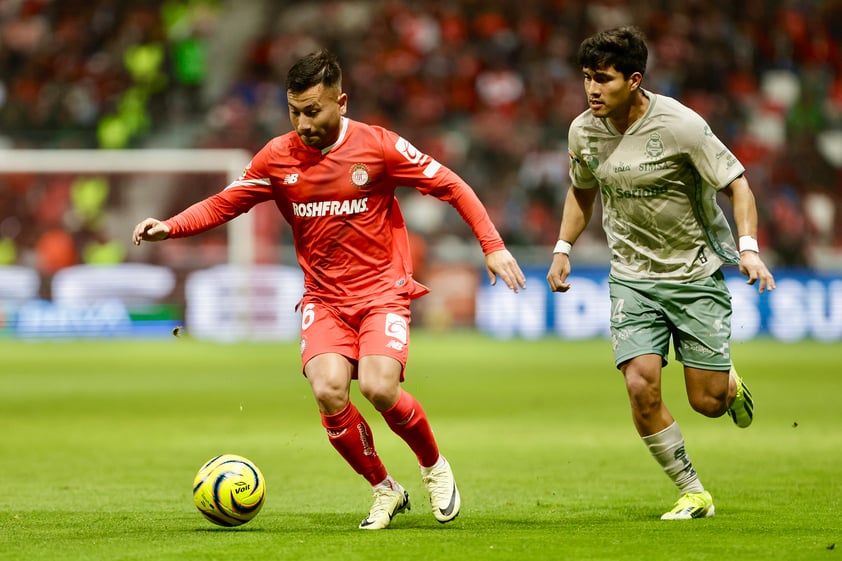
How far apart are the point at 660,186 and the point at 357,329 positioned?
1.72m

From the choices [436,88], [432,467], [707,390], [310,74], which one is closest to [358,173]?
[310,74]

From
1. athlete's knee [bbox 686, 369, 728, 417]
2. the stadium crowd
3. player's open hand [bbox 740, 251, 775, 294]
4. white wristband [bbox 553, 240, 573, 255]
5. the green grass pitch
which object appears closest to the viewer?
the green grass pitch

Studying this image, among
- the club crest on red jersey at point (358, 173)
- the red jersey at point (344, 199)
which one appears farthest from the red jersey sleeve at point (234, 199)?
the club crest on red jersey at point (358, 173)

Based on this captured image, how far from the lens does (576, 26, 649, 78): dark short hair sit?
687cm

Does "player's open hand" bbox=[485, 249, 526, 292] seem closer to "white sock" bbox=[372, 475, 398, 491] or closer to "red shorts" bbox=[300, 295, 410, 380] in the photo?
"red shorts" bbox=[300, 295, 410, 380]

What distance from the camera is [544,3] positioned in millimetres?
28203

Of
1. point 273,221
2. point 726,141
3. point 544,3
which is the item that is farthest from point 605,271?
point 544,3

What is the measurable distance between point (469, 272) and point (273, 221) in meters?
3.58

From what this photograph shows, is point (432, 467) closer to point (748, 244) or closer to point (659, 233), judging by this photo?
point (659, 233)

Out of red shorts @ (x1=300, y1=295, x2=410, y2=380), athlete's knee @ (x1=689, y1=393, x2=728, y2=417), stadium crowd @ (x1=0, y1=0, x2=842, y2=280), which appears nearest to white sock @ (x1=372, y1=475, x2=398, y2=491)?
red shorts @ (x1=300, y1=295, x2=410, y2=380)

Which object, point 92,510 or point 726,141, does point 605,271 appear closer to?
point 726,141

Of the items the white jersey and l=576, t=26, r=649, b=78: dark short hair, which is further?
the white jersey

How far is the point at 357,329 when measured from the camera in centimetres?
707

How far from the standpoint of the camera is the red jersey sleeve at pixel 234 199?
707 cm
